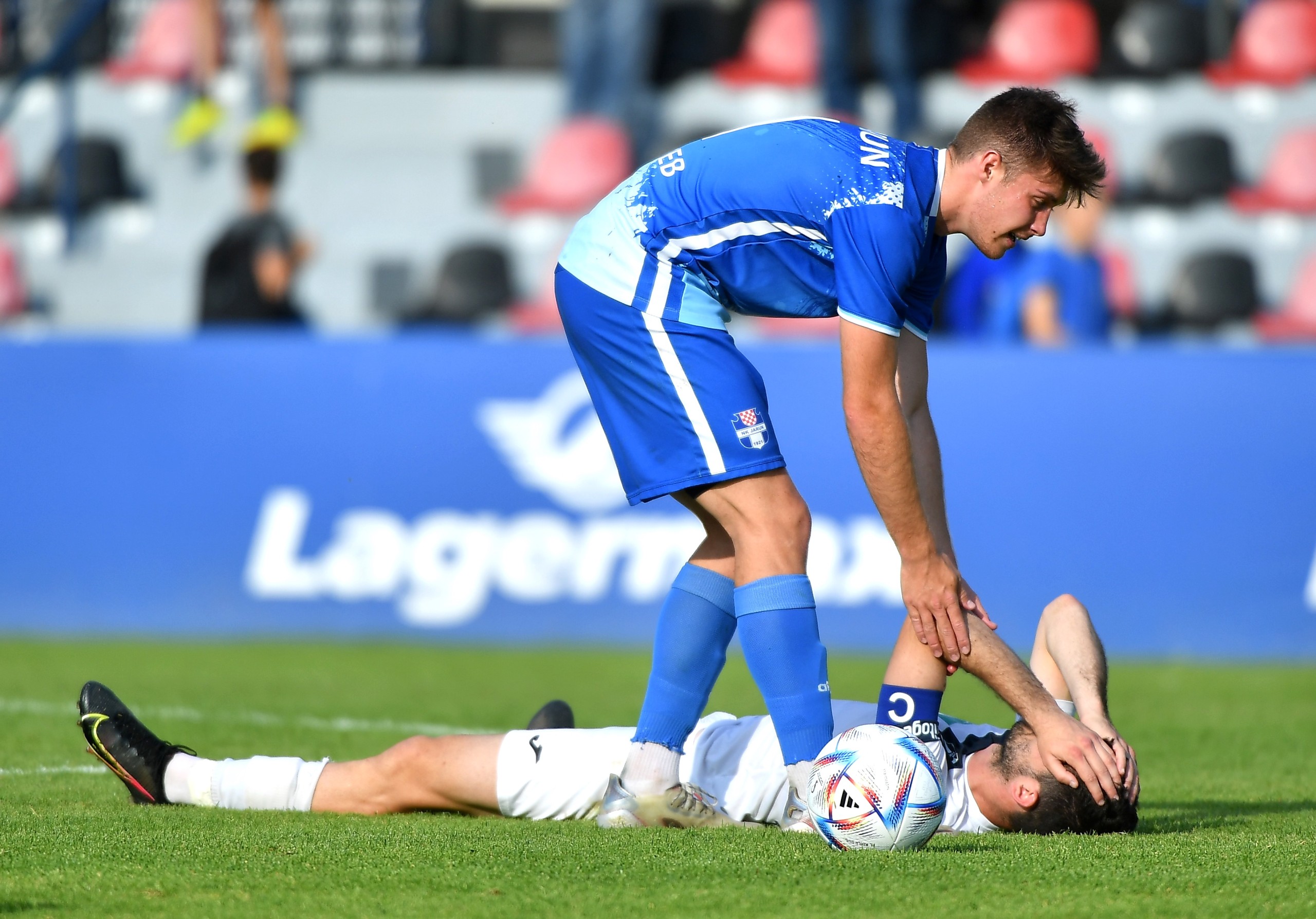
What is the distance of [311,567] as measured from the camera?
28.4ft

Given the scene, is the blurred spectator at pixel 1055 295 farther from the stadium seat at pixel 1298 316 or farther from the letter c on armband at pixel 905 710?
the letter c on armband at pixel 905 710

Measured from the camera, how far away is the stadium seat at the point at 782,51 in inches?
561

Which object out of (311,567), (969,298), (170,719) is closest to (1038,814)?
(170,719)

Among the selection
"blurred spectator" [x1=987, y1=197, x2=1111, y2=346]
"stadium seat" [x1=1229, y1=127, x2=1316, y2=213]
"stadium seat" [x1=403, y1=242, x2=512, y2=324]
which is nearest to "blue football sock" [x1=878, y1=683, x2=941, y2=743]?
"blurred spectator" [x1=987, y1=197, x2=1111, y2=346]

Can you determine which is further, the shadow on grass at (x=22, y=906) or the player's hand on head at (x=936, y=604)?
the player's hand on head at (x=936, y=604)

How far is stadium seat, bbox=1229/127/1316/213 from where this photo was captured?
13523mm

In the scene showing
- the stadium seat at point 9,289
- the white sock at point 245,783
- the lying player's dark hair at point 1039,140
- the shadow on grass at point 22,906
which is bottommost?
the white sock at point 245,783

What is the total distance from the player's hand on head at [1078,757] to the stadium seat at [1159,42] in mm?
11715

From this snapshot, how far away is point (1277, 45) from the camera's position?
14359mm

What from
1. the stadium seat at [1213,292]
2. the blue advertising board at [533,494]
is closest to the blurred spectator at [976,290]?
the blue advertising board at [533,494]

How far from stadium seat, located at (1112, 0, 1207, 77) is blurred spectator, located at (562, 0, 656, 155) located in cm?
434

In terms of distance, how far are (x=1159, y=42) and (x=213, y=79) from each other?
26.8 ft

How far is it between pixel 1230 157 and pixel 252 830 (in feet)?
38.8

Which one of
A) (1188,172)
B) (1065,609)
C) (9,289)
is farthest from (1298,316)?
(9,289)
